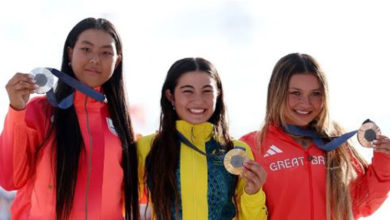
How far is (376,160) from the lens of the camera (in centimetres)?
612

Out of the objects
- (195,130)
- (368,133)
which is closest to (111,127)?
(195,130)

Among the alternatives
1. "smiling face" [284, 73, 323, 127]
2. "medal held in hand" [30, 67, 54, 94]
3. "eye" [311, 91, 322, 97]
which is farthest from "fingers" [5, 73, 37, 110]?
"eye" [311, 91, 322, 97]

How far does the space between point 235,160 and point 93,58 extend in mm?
1492

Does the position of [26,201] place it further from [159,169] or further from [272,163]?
[272,163]

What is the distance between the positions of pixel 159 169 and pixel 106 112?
703mm

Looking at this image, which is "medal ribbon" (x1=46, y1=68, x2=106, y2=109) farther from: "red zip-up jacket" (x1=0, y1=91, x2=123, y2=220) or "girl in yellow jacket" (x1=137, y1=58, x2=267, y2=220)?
"girl in yellow jacket" (x1=137, y1=58, x2=267, y2=220)

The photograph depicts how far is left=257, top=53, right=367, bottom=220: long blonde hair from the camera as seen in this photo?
6051mm

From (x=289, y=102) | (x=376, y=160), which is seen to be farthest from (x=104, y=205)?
(x=376, y=160)

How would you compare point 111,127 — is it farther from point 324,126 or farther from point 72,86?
point 324,126

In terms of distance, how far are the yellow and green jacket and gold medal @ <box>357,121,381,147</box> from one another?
1143 mm

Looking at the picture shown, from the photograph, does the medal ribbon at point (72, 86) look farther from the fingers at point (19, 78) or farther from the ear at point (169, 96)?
the ear at point (169, 96)

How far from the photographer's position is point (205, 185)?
559 cm

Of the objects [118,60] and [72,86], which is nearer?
[72,86]

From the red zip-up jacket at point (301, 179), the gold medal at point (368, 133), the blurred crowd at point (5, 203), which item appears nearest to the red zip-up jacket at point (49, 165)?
the red zip-up jacket at point (301, 179)
